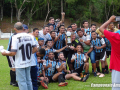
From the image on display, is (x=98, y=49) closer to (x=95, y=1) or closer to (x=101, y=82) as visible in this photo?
(x=101, y=82)

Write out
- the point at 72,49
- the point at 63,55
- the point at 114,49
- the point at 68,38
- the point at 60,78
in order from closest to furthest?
the point at 114,49
the point at 60,78
the point at 63,55
the point at 72,49
the point at 68,38

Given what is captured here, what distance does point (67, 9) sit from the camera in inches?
1877

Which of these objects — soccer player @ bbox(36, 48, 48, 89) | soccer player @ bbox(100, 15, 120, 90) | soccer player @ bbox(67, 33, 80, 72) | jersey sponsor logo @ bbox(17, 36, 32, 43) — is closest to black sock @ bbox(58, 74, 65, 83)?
soccer player @ bbox(36, 48, 48, 89)

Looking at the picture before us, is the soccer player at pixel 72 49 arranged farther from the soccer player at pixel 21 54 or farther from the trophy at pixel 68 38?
the soccer player at pixel 21 54

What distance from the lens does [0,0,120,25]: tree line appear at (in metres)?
45.0

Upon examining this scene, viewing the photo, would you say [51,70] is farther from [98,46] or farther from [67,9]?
[67,9]

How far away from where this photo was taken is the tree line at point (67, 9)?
148 feet

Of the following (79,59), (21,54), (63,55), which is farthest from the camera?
(79,59)

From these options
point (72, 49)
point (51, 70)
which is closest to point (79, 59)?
point (72, 49)

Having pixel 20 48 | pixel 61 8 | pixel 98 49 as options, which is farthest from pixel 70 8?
pixel 20 48

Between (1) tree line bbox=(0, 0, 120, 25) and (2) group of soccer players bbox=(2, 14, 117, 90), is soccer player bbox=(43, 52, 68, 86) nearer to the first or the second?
(2) group of soccer players bbox=(2, 14, 117, 90)

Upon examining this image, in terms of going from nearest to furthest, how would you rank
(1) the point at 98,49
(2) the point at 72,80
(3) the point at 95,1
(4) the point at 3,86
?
(4) the point at 3,86, (2) the point at 72,80, (1) the point at 98,49, (3) the point at 95,1

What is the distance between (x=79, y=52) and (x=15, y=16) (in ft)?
140

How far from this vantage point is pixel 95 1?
152ft
